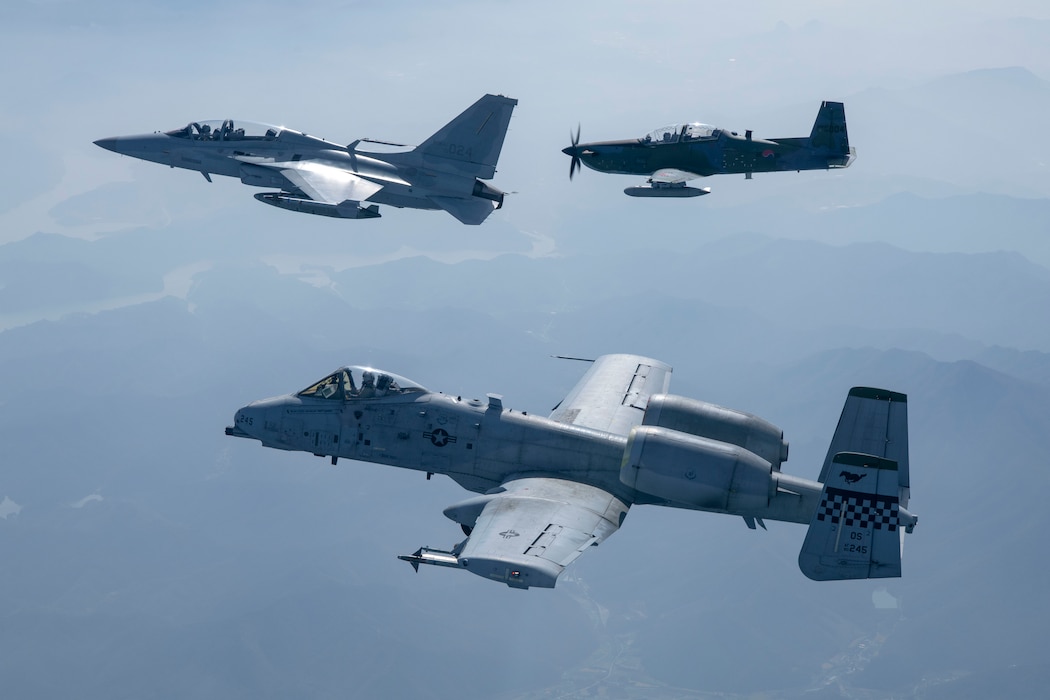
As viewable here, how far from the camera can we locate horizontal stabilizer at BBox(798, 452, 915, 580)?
23094 millimetres

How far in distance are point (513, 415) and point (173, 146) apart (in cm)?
2767

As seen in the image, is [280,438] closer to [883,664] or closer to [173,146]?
[173,146]

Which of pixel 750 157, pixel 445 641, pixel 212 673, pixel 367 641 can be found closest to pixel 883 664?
pixel 445 641

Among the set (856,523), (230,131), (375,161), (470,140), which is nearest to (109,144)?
(230,131)

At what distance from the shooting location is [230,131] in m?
47.1

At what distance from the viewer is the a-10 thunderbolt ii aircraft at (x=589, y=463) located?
923 inches

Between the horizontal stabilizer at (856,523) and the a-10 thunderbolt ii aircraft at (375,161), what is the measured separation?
24.2 meters

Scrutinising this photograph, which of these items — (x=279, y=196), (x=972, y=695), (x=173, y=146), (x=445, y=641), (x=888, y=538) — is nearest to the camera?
(x=888, y=538)

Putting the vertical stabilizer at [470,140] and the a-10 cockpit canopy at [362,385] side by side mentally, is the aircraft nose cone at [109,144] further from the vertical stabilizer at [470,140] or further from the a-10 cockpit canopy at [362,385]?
the a-10 cockpit canopy at [362,385]

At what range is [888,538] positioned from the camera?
76.4 ft

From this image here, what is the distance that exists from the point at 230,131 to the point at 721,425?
30.3m

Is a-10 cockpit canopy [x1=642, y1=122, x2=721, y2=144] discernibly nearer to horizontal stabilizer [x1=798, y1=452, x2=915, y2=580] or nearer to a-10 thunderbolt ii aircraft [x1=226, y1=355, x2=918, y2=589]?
a-10 thunderbolt ii aircraft [x1=226, y1=355, x2=918, y2=589]

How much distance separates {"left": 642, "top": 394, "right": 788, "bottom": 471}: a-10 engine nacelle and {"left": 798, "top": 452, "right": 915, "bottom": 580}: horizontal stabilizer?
476 cm

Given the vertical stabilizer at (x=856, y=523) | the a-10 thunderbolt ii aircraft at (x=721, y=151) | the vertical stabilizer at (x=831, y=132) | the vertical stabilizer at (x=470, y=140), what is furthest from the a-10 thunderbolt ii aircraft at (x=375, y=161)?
the vertical stabilizer at (x=856, y=523)
